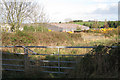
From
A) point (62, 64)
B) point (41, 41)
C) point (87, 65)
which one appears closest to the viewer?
point (87, 65)

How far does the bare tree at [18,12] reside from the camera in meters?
19.8

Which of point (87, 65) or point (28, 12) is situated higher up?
point (28, 12)

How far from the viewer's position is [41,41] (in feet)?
50.2

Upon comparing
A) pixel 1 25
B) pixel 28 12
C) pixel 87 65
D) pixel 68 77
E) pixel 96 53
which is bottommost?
pixel 68 77

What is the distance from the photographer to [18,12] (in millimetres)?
20078

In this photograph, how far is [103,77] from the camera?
5.04 m

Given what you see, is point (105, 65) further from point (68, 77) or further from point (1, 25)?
point (1, 25)

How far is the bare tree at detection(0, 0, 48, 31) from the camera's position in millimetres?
19812

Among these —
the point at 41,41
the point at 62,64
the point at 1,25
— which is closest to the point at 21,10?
the point at 1,25

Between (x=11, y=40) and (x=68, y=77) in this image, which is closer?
(x=68, y=77)

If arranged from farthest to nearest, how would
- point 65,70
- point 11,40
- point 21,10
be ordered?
point 21,10 → point 11,40 → point 65,70

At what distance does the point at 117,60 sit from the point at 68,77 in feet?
5.99

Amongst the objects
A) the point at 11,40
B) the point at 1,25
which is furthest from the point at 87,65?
the point at 1,25

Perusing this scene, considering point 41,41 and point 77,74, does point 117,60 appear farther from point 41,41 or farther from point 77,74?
point 41,41
